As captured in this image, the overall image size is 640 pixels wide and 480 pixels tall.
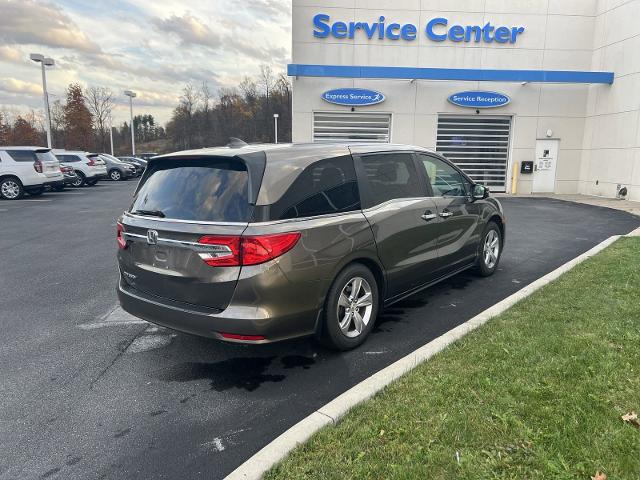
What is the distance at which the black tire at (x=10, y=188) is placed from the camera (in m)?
17.4

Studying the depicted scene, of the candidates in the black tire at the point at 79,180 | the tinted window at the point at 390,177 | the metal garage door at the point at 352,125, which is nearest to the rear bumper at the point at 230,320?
the tinted window at the point at 390,177

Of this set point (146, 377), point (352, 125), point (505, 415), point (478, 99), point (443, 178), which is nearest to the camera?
point (505, 415)

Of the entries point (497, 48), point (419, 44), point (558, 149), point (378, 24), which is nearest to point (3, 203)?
point (378, 24)

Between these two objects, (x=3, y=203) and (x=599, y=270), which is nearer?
(x=599, y=270)

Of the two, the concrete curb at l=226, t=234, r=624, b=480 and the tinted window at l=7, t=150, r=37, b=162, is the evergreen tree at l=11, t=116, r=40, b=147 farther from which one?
the concrete curb at l=226, t=234, r=624, b=480

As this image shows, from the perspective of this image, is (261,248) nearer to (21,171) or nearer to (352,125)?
(352,125)

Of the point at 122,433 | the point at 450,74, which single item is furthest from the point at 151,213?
the point at 450,74

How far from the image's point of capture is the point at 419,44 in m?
18.3

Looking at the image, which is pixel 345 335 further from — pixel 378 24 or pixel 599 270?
pixel 378 24

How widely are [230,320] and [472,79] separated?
17.0 metres

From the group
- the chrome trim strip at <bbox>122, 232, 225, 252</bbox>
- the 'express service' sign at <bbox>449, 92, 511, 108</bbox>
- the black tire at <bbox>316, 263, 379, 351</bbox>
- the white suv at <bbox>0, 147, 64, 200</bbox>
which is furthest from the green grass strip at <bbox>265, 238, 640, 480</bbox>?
the white suv at <bbox>0, 147, 64, 200</bbox>

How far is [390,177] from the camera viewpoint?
4.73m

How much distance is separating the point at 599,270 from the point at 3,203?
18000 mm

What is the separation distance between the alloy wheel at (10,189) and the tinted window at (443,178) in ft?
57.1
